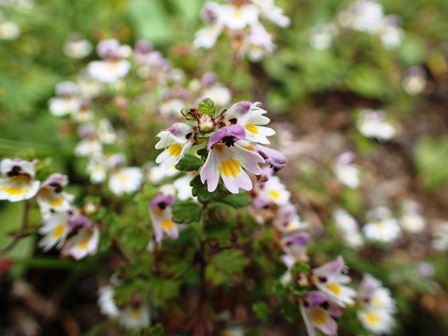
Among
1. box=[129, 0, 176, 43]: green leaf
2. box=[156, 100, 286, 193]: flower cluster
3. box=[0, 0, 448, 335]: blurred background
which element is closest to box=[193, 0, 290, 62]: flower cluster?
box=[0, 0, 448, 335]: blurred background

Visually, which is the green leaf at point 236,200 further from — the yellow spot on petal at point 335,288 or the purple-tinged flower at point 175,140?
the yellow spot on petal at point 335,288

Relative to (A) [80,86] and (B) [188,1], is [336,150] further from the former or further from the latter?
(A) [80,86]

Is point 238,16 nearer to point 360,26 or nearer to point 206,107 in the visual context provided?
point 206,107

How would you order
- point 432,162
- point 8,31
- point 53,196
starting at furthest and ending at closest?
1. point 432,162
2. point 8,31
3. point 53,196

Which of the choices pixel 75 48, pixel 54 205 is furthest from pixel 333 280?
pixel 75 48

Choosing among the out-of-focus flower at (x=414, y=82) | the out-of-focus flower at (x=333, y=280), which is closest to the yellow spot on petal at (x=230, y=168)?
the out-of-focus flower at (x=333, y=280)

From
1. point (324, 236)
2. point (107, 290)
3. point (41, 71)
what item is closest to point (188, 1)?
point (41, 71)
